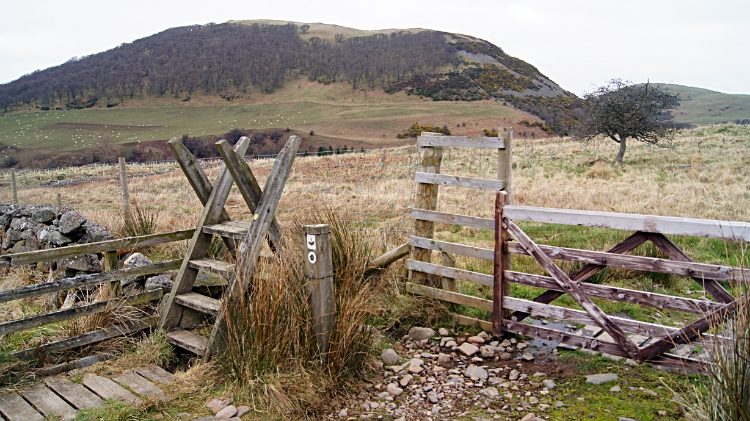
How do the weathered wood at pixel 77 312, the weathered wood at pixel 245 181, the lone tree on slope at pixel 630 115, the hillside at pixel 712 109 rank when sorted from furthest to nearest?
the hillside at pixel 712 109 < the lone tree on slope at pixel 630 115 < the weathered wood at pixel 245 181 < the weathered wood at pixel 77 312

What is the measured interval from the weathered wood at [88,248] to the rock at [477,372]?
10.5ft

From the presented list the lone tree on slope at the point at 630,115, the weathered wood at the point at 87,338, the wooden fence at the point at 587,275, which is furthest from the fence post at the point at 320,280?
the lone tree on slope at the point at 630,115

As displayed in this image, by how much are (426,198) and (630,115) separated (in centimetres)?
2566

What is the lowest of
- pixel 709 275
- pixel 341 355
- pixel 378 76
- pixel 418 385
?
pixel 418 385

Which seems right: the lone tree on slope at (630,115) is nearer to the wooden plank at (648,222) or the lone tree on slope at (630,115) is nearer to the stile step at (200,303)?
the wooden plank at (648,222)

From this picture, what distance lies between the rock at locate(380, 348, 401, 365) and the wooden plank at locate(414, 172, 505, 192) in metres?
1.83

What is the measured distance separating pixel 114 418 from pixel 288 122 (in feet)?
284

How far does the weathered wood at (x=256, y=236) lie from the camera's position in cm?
384

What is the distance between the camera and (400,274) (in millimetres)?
5934

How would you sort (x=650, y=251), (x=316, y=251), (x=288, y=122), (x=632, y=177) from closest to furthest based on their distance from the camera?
(x=316, y=251)
(x=650, y=251)
(x=632, y=177)
(x=288, y=122)

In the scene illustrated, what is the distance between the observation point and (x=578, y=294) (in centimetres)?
396

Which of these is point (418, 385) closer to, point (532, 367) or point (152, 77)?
point (532, 367)

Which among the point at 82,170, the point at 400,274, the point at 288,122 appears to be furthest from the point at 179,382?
the point at 288,122

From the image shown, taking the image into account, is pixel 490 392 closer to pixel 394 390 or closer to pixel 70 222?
pixel 394 390
